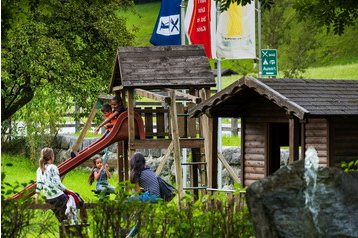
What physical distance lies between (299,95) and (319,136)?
115cm

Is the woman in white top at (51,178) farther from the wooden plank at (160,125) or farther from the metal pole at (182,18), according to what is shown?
the metal pole at (182,18)

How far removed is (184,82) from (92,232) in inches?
470

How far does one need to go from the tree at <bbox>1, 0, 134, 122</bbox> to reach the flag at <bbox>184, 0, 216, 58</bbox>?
5666mm

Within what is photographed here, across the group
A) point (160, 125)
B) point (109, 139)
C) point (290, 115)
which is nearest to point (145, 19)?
point (160, 125)

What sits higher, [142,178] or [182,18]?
[182,18]

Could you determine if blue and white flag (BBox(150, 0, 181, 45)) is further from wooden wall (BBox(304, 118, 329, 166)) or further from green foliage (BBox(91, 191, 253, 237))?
green foliage (BBox(91, 191, 253, 237))

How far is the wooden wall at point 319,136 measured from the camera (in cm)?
2166

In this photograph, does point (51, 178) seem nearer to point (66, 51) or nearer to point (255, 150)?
point (255, 150)

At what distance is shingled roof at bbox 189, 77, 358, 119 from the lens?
2038 centimetres

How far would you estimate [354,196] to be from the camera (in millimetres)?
10398

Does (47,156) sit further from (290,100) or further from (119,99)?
(119,99)

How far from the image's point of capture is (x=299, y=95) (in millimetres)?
20938

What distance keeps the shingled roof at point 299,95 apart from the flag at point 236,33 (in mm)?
3982

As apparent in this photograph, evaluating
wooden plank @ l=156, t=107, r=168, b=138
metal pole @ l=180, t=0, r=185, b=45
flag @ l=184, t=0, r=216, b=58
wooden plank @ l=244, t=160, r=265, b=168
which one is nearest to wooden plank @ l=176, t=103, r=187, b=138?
wooden plank @ l=156, t=107, r=168, b=138
